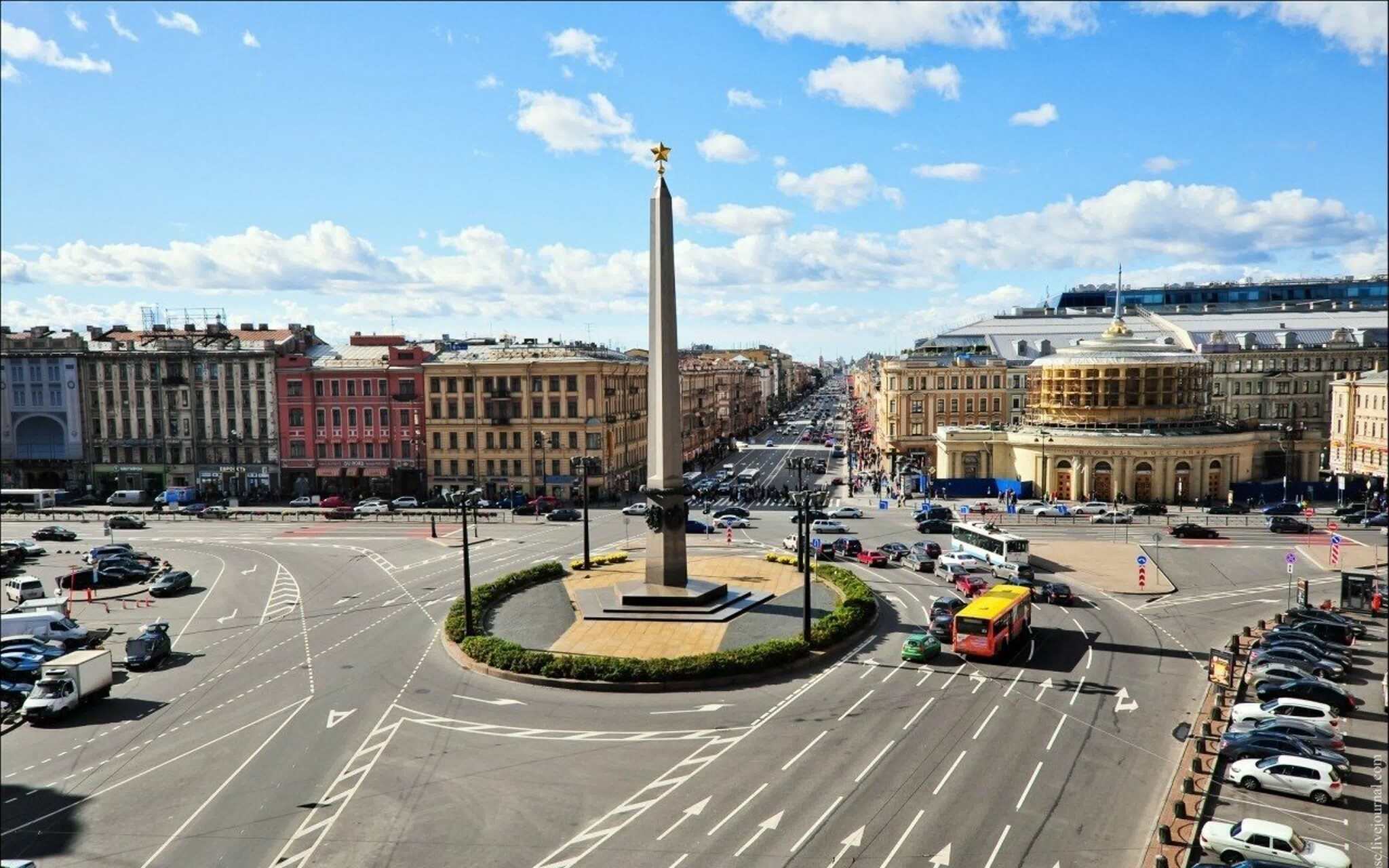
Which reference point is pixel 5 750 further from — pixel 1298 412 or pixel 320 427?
pixel 1298 412

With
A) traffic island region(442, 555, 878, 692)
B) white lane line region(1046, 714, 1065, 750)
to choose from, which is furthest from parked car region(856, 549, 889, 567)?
white lane line region(1046, 714, 1065, 750)

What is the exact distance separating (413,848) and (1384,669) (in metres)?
32.0

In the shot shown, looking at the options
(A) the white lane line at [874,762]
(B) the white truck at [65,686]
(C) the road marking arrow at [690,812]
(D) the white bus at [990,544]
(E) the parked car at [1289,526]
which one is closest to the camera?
(C) the road marking arrow at [690,812]

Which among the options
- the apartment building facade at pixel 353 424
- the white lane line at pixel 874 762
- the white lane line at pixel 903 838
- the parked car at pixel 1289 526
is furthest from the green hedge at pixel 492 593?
the parked car at pixel 1289 526

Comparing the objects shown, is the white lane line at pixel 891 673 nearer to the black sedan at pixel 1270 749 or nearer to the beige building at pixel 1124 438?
the black sedan at pixel 1270 749

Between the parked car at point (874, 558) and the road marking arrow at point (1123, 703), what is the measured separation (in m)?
23.3

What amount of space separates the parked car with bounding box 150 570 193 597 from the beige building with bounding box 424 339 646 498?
110ft

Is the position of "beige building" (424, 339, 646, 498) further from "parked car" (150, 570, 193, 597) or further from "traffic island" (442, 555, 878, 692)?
"traffic island" (442, 555, 878, 692)

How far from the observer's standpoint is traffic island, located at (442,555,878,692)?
30938 millimetres

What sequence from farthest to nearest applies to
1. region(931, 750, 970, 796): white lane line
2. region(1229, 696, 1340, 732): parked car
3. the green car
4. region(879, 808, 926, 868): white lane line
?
the green car < region(1229, 696, 1340, 732): parked car < region(931, 750, 970, 796): white lane line < region(879, 808, 926, 868): white lane line

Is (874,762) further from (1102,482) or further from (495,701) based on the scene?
(1102,482)

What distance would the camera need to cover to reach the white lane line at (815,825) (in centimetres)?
2016

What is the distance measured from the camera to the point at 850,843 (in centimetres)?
2023

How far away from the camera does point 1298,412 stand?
9262 centimetres
